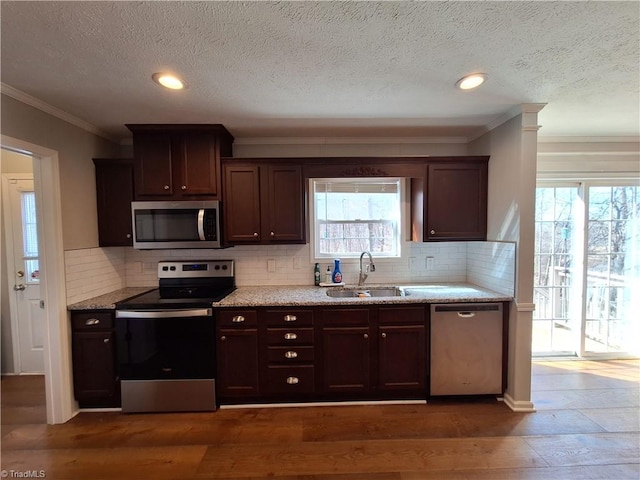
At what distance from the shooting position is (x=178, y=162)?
103 inches

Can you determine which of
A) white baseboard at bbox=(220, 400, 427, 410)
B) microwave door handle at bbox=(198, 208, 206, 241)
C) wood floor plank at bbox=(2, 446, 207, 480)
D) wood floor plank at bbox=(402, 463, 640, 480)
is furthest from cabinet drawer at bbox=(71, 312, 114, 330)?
wood floor plank at bbox=(402, 463, 640, 480)

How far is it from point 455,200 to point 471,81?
3.78 ft

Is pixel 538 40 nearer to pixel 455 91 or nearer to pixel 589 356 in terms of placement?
pixel 455 91

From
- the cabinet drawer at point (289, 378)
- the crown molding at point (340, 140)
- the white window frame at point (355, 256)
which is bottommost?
the cabinet drawer at point (289, 378)

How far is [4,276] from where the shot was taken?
3.03m

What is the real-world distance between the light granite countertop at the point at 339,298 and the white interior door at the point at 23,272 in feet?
7.49

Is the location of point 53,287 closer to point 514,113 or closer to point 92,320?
point 92,320

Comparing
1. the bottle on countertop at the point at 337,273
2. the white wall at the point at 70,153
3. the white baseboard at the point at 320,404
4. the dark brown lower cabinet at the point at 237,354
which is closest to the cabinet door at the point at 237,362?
the dark brown lower cabinet at the point at 237,354

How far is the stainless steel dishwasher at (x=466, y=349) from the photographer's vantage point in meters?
2.46

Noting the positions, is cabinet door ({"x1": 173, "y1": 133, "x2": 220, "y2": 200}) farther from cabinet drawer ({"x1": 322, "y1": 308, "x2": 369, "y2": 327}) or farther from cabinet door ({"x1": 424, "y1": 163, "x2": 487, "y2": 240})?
cabinet door ({"x1": 424, "y1": 163, "x2": 487, "y2": 240})

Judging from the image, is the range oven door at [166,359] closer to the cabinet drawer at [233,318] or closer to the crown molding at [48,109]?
the cabinet drawer at [233,318]

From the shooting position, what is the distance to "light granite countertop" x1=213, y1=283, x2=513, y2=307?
2.42 m

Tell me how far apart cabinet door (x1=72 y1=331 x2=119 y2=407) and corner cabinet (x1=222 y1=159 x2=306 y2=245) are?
1.32 metres

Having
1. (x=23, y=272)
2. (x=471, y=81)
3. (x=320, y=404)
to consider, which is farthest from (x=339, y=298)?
(x=23, y=272)
